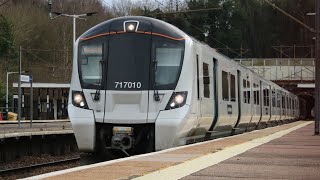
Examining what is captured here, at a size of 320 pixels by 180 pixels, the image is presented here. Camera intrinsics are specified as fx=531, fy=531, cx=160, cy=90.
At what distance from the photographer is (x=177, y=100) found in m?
12.0

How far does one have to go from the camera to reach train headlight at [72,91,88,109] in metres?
12.1

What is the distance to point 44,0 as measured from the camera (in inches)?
2736

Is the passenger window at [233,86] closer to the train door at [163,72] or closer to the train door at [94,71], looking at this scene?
the train door at [163,72]

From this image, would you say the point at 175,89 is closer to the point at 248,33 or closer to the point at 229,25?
the point at 229,25

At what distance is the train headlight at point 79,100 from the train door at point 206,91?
3029mm

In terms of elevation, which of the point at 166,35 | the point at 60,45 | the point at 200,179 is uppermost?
the point at 60,45

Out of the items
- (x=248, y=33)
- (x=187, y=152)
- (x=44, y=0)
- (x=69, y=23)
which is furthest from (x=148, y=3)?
(x=187, y=152)

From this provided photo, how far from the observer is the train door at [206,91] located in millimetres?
13633

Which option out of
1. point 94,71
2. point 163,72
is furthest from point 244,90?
point 94,71

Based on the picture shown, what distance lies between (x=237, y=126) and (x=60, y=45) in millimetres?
45061

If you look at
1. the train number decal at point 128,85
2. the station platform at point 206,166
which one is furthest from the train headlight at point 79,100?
the station platform at point 206,166

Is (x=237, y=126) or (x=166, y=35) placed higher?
(x=166, y=35)

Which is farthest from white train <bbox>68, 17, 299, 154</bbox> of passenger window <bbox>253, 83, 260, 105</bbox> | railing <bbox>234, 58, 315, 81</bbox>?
railing <bbox>234, 58, 315, 81</bbox>

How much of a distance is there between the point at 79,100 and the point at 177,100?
2.26 meters
